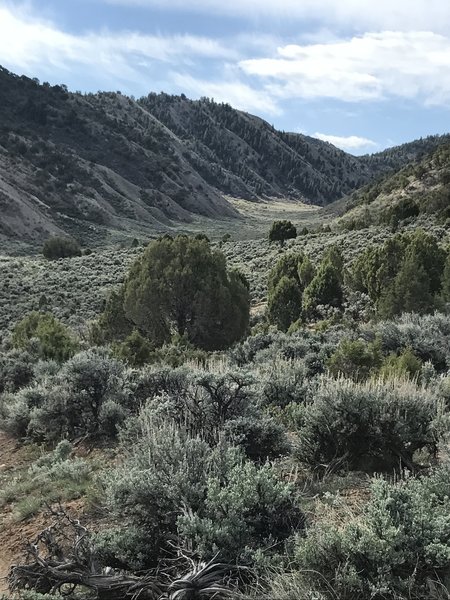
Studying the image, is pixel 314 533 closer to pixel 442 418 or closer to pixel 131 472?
pixel 131 472

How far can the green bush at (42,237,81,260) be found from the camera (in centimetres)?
5103

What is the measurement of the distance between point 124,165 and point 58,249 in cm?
6073

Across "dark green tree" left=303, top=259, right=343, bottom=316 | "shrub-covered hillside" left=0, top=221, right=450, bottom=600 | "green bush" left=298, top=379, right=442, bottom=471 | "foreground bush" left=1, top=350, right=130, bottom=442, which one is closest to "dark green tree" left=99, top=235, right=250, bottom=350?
"shrub-covered hillside" left=0, top=221, right=450, bottom=600

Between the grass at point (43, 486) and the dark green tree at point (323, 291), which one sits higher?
the dark green tree at point (323, 291)

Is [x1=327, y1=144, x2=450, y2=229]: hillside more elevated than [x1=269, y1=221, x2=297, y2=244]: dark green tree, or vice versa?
[x1=327, y1=144, x2=450, y2=229]: hillside

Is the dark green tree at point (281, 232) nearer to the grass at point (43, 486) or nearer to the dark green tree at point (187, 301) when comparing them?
the dark green tree at point (187, 301)

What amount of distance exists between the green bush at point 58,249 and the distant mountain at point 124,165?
1350cm

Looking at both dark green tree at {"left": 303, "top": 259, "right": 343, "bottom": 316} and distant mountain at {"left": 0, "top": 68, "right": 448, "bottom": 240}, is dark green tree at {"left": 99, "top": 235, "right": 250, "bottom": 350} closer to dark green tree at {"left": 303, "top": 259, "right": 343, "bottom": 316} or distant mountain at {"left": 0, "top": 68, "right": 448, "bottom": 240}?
dark green tree at {"left": 303, "top": 259, "right": 343, "bottom": 316}

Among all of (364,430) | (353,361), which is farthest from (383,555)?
(353,361)

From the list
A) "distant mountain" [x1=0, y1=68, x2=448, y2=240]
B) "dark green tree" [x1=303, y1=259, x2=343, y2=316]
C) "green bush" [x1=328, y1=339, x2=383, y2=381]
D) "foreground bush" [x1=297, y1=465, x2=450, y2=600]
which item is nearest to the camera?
"foreground bush" [x1=297, y1=465, x2=450, y2=600]

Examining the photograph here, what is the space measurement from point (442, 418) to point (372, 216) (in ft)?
153

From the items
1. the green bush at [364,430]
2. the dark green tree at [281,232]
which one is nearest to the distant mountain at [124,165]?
the dark green tree at [281,232]

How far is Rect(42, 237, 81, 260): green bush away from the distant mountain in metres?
13.5

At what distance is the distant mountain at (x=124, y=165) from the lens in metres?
77.4
